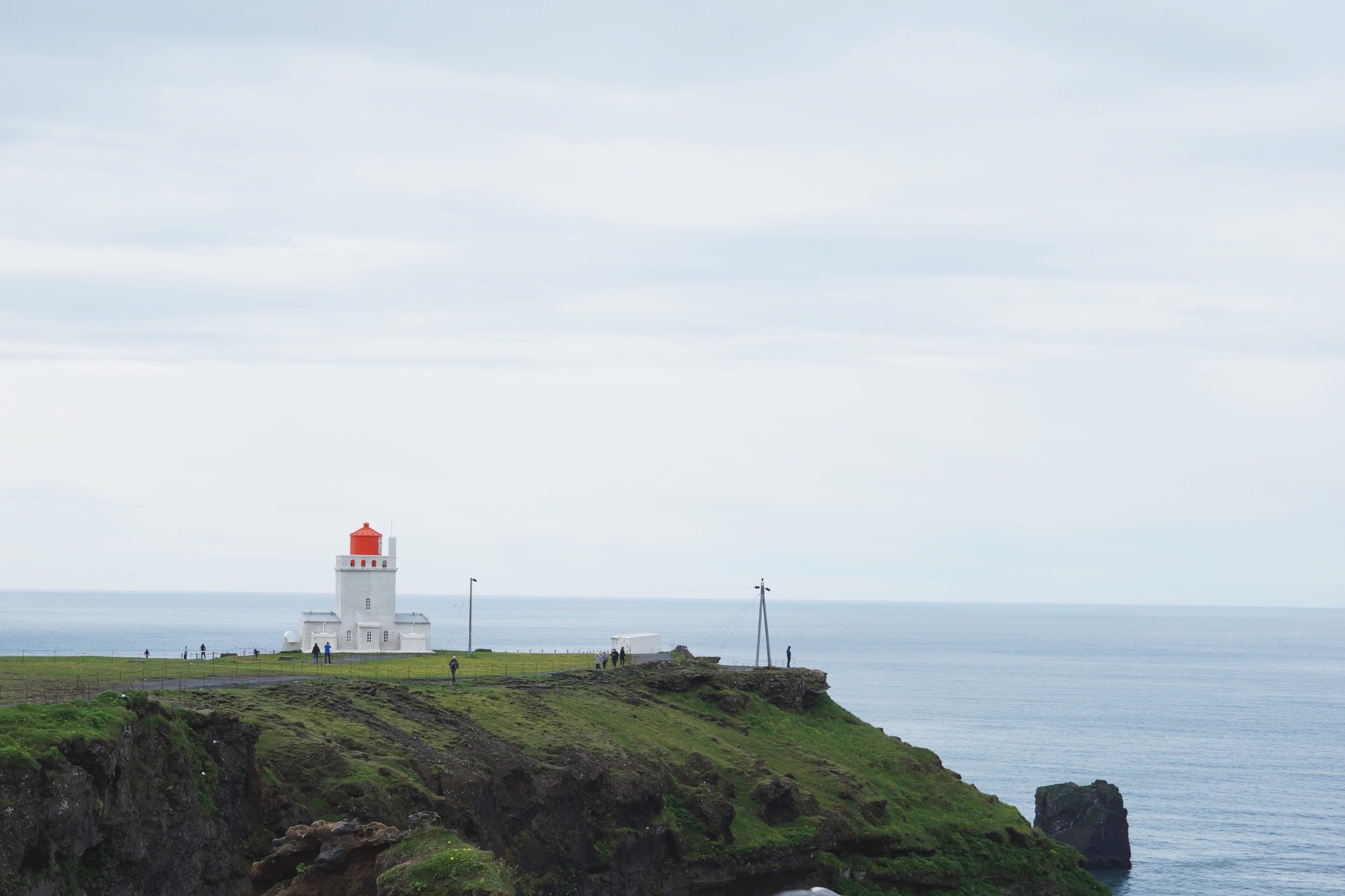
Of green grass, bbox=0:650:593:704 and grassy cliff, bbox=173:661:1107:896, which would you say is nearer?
grassy cliff, bbox=173:661:1107:896

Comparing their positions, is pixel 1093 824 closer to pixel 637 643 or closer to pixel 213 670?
pixel 637 643

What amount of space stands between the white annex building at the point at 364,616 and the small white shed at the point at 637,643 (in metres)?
15.7

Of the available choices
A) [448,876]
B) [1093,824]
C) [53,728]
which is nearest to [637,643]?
[1093,824]

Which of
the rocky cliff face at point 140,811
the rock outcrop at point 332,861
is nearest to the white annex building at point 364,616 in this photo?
the rocky cliff face at point 140,811

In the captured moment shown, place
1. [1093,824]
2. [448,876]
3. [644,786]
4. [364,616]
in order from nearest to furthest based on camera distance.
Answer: [448,876] < [644,786] < [1093,824] < [364,616]

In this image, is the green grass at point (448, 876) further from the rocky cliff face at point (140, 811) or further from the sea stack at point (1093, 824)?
the sea stack at point (1093, 824)

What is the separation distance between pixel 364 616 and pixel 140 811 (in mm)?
64123

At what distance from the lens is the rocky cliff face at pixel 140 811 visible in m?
32.9

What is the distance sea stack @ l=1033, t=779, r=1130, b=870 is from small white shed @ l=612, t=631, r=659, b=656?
1332 inches

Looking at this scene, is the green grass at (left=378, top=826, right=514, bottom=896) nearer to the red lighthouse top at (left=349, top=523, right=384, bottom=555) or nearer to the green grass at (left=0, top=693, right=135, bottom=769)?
the green grass at (left=0, top=693, right=135, bottom=769)

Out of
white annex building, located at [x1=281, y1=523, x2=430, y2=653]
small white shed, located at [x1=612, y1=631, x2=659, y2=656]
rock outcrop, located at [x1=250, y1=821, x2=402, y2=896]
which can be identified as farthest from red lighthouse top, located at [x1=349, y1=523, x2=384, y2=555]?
rock outcrop, located at [x1=250, y1=821, x2=402, y2=896]

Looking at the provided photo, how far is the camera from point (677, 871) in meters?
56.6

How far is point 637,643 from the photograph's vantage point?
101062 mm

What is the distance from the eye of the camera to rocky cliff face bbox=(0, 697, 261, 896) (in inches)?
1297
